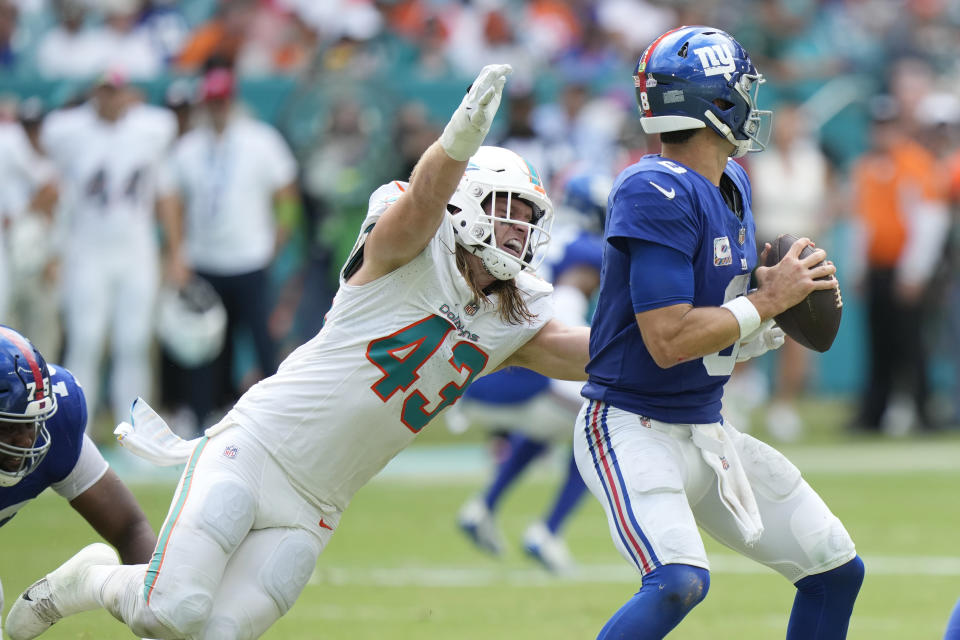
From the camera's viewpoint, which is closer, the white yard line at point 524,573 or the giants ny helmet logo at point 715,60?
the giants ny helmet logo at point 715,60

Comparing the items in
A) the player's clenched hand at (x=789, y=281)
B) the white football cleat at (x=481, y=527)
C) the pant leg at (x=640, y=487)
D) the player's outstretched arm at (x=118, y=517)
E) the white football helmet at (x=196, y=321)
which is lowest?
the white football helmet at (x=196, y=321)

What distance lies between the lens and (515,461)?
795 cm

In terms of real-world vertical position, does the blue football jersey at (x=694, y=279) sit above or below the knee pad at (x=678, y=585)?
above

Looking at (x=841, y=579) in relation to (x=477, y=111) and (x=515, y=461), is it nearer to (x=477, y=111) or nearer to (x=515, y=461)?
(x=477, y=111)

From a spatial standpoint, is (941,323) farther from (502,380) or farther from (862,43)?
(502,380)

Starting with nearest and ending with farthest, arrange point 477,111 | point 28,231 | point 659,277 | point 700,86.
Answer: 1. point 477,111
2. point 659,277
3. point 700,86
4. point 28,231

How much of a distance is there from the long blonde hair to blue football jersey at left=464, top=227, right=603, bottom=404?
2832mm

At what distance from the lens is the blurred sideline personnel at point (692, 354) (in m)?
4.13

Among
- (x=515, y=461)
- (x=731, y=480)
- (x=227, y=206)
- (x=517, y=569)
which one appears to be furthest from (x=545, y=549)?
(x=227, y=206)

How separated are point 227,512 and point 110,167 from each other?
683 cm

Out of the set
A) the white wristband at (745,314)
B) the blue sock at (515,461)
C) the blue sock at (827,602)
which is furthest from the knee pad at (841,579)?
the blue sock at (515,461)

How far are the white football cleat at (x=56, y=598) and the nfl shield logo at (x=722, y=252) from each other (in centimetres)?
207

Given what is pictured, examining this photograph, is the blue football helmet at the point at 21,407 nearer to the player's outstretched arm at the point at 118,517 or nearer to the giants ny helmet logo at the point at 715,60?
the player's outstretched arm at the point at 118,517

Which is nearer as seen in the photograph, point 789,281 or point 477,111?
point 477,111
